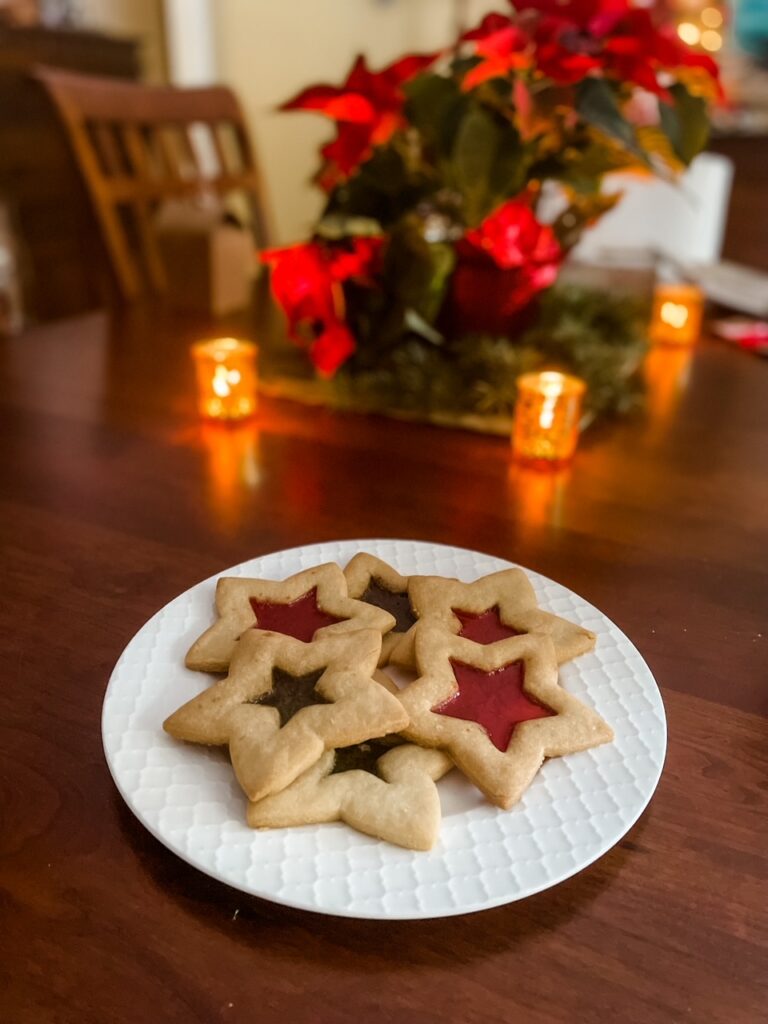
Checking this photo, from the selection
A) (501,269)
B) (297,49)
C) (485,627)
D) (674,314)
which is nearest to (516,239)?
(501,269)

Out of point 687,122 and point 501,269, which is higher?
point 687,122

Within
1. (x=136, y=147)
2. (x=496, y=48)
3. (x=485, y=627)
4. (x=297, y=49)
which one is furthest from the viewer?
(x=297, y=49)


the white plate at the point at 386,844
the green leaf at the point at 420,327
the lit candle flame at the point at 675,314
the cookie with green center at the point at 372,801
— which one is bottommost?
the white plate at the point at 386,844

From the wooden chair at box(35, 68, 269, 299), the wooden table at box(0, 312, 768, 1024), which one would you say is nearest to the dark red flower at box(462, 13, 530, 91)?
the wooden table at box(0, 312, 768, 1024)

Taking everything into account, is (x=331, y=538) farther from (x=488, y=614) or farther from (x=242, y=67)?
(x=242, y=67)

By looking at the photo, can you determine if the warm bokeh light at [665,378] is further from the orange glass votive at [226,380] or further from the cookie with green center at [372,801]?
the cookie with green center at [372,801]

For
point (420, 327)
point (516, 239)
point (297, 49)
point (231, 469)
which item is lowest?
point (231, 469)

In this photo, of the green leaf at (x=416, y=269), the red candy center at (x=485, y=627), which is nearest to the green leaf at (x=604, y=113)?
the green leaf at (x=416, y=269)
